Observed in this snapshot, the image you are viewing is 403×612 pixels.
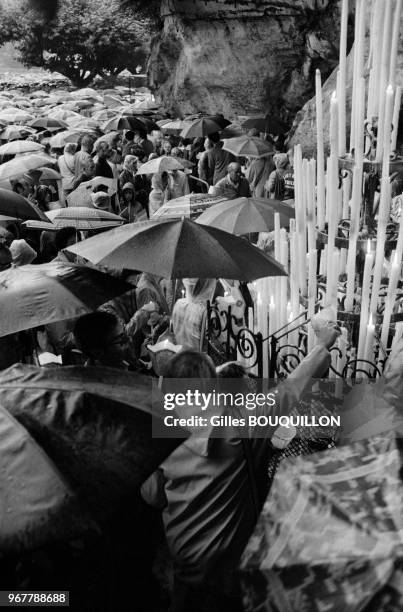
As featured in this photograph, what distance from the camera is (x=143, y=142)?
46.6ft

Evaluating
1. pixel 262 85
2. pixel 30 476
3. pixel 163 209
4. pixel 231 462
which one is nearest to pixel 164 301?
pixel 163 209

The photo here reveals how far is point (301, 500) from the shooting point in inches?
69.4

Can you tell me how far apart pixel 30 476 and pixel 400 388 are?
160cm

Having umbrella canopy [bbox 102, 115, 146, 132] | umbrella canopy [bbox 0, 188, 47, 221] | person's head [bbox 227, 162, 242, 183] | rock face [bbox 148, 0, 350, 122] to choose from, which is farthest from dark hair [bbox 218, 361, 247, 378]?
rock face [bbox 148, 0, 350, 122]

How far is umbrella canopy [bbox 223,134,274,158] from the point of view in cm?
1025

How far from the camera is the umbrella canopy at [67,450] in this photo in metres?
1.70

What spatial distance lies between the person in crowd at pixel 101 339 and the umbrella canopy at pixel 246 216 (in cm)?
167

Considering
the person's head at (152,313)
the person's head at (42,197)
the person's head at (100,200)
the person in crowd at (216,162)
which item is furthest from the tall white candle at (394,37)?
the person in crowd at (216,162)

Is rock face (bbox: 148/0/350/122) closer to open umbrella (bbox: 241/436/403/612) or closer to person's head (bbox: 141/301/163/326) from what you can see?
person's head (bbox: 141/301/163/326)

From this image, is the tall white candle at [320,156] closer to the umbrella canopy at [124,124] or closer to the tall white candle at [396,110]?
the tall white candle at [396,110]

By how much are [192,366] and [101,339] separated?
1.02 metres

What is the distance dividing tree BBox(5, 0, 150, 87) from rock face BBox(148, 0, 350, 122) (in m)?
31.3

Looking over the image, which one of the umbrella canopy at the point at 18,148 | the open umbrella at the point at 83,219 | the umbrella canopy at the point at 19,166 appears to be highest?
the umbrella canopy at the point at 19,166

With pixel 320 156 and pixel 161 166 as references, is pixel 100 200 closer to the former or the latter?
pixel 161 166
